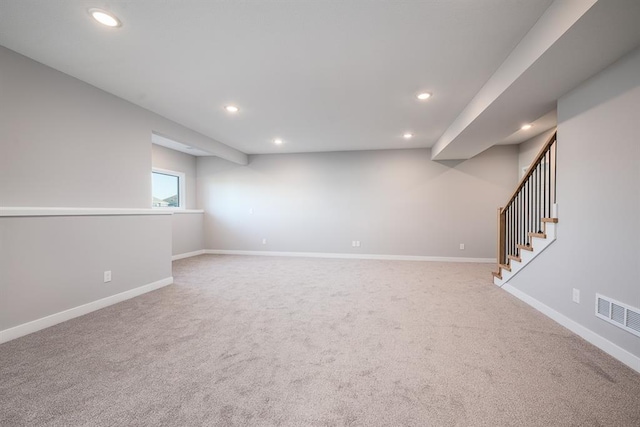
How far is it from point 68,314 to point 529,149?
25.1ft

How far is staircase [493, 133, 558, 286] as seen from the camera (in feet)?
10.1

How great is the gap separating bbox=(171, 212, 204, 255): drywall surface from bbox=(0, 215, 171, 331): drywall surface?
263 cm

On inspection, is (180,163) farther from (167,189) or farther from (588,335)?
(588,335)

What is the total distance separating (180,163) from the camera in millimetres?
6680

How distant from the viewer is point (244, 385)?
1749mm

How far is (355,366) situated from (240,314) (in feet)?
4.89

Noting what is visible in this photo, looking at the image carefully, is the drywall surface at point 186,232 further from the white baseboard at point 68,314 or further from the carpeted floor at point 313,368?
the carpeted floor at point 313,368

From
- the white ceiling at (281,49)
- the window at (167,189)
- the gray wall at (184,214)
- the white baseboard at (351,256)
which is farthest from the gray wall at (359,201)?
the white ceiling at (281,49)

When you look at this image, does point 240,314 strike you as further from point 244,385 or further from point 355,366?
point 355,366

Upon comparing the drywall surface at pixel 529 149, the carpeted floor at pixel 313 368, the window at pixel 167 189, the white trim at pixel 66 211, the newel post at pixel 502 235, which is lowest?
the carpeted floor at pixel 313 368

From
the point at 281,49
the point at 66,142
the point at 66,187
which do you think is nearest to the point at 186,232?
the point at 66,187

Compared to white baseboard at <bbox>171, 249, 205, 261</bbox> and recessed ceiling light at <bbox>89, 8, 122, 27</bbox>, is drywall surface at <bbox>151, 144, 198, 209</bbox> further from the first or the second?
recessed ceiling light at <bbox>89, 8, 122, 27</bbox>

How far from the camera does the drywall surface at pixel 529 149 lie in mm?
5020

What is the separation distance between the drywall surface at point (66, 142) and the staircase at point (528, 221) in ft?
16.4
